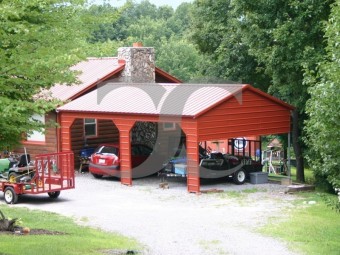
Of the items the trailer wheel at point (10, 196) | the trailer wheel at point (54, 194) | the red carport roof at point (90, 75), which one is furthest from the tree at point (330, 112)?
the red carport roof at point (90, 75)

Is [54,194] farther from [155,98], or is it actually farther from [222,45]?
[222,45]

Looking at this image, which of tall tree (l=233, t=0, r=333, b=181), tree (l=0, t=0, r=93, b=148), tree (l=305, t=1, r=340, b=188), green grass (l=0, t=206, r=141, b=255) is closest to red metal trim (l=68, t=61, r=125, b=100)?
tall tree (l=233, t=0, r=333, b=181)

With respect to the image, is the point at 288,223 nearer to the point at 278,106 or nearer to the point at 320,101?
the point at 320,101

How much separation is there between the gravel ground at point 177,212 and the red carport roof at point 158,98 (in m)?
2.79

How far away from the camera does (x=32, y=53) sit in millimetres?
12008

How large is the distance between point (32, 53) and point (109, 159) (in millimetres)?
15362

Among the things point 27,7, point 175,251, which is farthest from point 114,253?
point 27,7

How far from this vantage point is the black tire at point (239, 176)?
26.6m

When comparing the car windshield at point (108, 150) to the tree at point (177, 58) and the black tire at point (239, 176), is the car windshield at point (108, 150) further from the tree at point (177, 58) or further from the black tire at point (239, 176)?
the tree at point (177, 58)

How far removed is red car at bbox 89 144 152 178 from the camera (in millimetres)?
27062

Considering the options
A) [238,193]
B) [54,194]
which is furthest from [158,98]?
[54,194]

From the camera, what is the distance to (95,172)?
90.8ft

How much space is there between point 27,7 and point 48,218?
8.49 metres

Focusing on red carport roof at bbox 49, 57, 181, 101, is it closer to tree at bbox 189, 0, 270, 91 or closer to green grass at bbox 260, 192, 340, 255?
tree at bbox 189, 0, 270, 91
